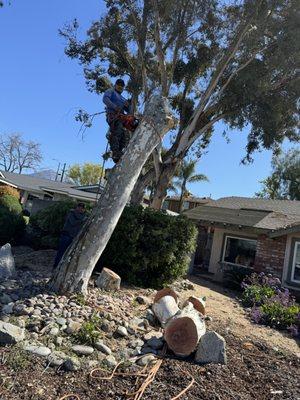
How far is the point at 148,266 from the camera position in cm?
1016

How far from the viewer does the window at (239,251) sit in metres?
17.5

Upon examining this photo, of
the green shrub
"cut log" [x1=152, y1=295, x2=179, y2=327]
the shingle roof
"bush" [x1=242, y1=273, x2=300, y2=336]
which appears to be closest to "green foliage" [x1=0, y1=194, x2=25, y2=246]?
the green shrub

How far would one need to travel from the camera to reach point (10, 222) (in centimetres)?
1357

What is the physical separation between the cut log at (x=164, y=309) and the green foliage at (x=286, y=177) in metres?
35.2

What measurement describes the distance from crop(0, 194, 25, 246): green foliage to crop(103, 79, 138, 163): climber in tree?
250 inches

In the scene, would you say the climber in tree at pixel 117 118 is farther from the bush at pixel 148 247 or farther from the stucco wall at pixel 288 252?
the stucco wall at pixel 288 252

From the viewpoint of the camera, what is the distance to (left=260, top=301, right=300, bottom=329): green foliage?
372 inches

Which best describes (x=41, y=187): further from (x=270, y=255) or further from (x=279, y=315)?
(x=279, y=315)

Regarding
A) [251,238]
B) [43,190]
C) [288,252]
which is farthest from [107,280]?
[43,190]

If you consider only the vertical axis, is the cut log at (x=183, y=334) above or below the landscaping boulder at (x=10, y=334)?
above

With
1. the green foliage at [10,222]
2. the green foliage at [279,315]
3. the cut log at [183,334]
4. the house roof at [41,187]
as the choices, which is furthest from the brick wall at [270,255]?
the house roof at [41,187]

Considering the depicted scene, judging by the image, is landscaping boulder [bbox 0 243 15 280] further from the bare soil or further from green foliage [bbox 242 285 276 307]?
green foliage [bbox 242 285 276 307]

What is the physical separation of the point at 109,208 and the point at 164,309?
187 cm

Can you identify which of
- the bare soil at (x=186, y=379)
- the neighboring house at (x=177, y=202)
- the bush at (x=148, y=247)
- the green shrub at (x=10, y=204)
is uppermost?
the neighboring house at (x=177, y=202)
